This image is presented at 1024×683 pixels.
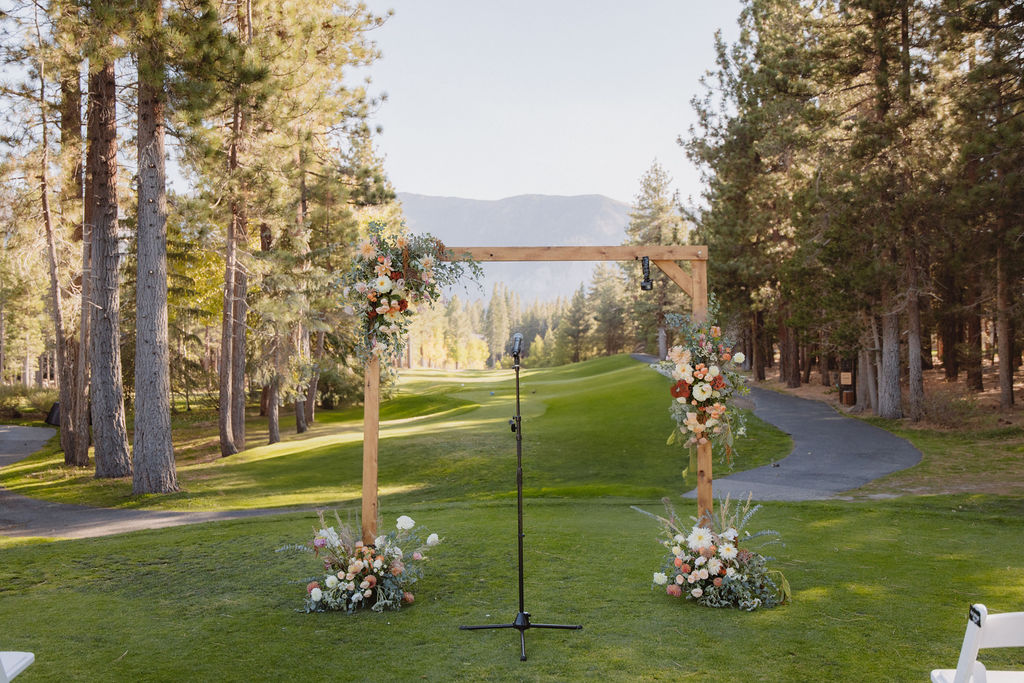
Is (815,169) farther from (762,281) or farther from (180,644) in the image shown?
(180,644)

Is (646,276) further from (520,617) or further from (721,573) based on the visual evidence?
(520,617)

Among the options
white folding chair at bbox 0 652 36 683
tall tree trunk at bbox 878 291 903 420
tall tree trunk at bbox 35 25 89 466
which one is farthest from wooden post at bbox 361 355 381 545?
tall tree trunk at bbox 878 291 903 420

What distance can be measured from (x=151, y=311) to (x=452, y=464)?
7.04 meters

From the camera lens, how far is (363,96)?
20.7m

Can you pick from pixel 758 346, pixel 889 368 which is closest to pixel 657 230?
pixel 758 346

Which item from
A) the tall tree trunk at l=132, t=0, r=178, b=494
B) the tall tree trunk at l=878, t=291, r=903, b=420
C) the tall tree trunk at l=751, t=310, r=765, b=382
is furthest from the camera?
the tall tree trunk at l=751, t=310, r=765, b=382

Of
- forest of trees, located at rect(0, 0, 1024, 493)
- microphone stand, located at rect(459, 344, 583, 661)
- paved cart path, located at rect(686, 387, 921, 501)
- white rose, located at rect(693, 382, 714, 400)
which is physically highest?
forest of trees, located at rect(0, 0, 1024, 493)

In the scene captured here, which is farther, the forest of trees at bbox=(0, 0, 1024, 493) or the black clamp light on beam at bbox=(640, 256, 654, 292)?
the forest of trees at bbox=(0, 0, 1024, 493)

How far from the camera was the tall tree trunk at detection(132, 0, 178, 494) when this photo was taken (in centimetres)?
1291

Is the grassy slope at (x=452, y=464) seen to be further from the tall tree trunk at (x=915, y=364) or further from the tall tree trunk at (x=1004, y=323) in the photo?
the tall tree trunk at (x=1004, y=323)

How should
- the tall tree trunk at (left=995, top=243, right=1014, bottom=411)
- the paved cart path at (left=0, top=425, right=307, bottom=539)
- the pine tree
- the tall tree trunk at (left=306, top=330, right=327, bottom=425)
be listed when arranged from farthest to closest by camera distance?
the pine tree
the tall tree trunk at (left=306, top=330, right=327, bottom=425)
the tall tree trunk at (left=995, top=243, right=1014, bottom=411)
the paved cart path at (left=0, top=425, right=307, bottom=539)

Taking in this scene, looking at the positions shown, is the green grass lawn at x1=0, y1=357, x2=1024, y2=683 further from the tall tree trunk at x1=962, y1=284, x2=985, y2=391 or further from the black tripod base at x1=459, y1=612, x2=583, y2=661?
the tall tree trunk at x1=962, y1=284, x2=985, y2=391

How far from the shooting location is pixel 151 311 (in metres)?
13.0

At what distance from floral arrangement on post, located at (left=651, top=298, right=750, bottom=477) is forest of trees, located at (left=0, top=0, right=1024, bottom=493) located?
32.3 ft
